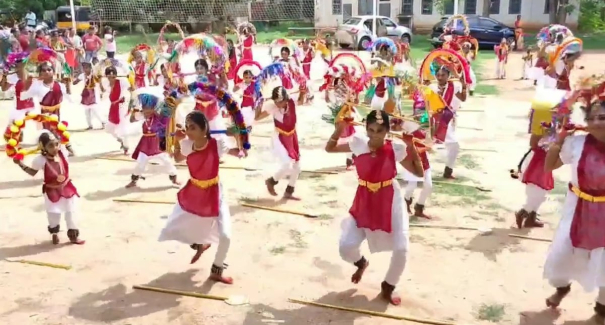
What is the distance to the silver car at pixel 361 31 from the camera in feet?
83.3

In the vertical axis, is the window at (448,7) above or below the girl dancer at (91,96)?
above

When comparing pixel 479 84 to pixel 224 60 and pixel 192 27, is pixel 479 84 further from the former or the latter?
pixel 192 27

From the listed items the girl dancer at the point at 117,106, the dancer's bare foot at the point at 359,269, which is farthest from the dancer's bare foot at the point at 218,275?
the girl dancer at the point at 117,106

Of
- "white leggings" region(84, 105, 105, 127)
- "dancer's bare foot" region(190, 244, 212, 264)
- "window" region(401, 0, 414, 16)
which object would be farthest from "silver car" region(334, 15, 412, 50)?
"dancer's bare foot" region(190, 244, 212, 264)

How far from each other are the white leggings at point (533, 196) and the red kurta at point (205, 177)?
11.0 ft

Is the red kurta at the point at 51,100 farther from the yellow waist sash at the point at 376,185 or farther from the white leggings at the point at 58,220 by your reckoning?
the yellow waist sash at the point at 376,185

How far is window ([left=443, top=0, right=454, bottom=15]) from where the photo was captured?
3347 centimetres

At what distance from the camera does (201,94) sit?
5680 millimetres

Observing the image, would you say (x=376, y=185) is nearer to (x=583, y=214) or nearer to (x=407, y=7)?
(x=583, y=214)

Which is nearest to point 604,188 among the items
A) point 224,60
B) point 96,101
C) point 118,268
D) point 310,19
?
point 118,268

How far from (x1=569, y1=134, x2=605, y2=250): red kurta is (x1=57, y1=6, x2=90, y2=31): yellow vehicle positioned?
92.4 ft

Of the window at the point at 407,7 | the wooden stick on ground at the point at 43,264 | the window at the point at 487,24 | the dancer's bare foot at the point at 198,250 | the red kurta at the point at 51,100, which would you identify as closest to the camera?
the dancer's bare foot at the point at 198,250

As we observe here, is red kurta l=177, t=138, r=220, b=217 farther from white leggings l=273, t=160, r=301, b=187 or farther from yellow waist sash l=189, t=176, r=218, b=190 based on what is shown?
white leggings l=273, t=160, r=301, b=187

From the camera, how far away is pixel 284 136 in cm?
762
